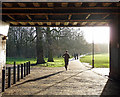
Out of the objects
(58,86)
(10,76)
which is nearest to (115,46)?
(58,86)

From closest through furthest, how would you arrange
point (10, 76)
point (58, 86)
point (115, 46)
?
point (10, 76) < point (58, 86) < point (115, 46)

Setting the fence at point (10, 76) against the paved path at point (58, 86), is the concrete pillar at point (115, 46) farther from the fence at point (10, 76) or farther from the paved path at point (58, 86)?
the fence at point (10, 76)

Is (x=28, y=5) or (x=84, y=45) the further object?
(x=84, y=45)

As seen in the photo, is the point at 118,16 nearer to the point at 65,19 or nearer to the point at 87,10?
the point at 87,10

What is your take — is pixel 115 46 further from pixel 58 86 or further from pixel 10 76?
pixel 10 76

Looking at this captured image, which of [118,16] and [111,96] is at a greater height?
[118,16]

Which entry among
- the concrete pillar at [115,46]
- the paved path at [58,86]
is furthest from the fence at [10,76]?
the concrete pillar at [115,46]

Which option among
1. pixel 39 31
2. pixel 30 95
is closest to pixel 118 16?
pixel 30 95

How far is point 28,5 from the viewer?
24.0 feet

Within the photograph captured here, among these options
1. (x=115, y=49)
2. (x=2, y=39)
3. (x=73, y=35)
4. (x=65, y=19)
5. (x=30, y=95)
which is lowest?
(x=30, y=95)

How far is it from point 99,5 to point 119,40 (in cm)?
281

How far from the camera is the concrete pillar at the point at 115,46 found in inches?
362

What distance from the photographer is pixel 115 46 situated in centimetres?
970

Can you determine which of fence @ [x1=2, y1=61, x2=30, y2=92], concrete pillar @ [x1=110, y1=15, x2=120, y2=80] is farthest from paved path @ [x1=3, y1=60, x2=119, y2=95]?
concrete pillar @ [x1=110, y1=15, x2=120, y2=80]
